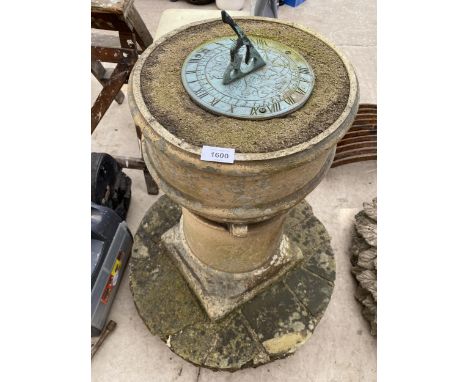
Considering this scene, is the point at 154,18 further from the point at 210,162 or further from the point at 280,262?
the point at 210,162

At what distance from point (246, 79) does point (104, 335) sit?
2.01m

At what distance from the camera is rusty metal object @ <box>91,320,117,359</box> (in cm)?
261

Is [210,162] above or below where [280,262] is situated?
above

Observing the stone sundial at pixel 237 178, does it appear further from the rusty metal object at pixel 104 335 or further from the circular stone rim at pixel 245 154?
the rusty metal object at pixel 104 335

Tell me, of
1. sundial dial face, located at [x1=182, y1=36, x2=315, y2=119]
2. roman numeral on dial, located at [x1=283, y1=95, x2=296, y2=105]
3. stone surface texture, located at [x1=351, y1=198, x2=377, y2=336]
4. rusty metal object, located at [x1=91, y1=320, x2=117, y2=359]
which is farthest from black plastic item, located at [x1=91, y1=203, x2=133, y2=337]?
stone surface texture, located at [x1=351, y1=198, x2=377, y2=336]

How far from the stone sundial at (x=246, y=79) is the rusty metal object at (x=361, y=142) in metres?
1.90

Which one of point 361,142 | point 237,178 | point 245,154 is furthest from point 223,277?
point 361,142

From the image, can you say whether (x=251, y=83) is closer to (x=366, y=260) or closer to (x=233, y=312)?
(x=233, y=312)

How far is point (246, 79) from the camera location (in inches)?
67.5

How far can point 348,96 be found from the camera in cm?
172

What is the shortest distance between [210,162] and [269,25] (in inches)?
42.0

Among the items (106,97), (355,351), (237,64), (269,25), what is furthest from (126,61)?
(355,351)

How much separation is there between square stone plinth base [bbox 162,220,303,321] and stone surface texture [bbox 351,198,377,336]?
1.83 ft

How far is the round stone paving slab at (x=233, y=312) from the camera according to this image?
2.35 metres
